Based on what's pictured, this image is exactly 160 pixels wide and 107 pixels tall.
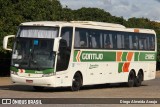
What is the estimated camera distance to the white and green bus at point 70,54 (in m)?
24.0

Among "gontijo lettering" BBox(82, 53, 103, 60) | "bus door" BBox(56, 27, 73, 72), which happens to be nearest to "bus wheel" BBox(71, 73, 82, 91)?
"gontijo lettering" BBox(82, 53, 103, 60)

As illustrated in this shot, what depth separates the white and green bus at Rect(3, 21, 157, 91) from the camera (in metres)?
24.0

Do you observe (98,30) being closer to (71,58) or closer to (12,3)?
(71,58)

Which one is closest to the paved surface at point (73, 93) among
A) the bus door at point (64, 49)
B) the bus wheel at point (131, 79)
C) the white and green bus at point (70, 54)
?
the white and green bus at point (70, 54)

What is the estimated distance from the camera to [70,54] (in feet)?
81.7

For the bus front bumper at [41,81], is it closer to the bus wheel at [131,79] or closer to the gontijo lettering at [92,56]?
the gontijo lettering at [92,56]

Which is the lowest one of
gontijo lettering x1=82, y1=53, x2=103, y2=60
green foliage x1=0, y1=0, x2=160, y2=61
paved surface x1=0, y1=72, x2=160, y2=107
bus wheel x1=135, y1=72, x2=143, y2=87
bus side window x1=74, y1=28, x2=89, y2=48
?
paved surface x1=0, y1=72, x2=160, y2=107

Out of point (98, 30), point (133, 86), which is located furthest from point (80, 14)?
point (98, 30)

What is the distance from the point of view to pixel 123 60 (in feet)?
99.7

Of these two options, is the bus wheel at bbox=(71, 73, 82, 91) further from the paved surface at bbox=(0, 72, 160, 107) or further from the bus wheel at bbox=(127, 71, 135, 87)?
the bus wheel at bbox=(127, 71, 135, 87)

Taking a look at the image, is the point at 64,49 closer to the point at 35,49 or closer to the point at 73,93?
the point at 35,49

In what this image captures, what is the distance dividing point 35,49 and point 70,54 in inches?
66.3

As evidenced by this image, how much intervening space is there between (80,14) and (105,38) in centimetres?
3765

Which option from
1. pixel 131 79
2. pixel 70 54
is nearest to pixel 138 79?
pixel 131 79
